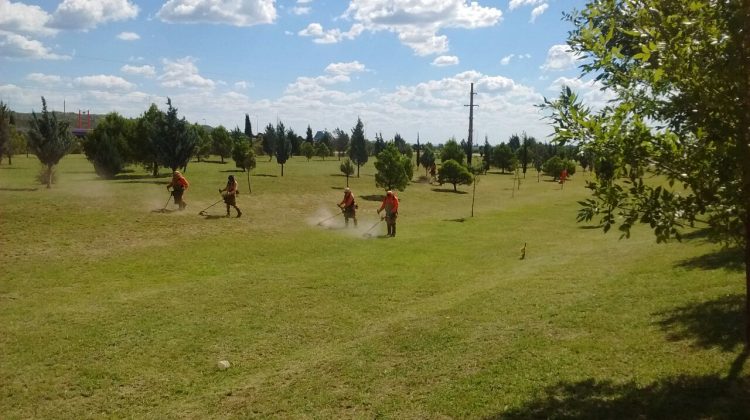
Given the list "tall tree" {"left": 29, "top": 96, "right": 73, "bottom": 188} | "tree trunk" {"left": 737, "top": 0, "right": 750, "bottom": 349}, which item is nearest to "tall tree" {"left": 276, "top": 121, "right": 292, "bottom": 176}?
"tall tree" {"left": 29, "top": 96, "right": 73, "bottom": 188}

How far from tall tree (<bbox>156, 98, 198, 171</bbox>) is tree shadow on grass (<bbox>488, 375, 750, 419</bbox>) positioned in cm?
4079

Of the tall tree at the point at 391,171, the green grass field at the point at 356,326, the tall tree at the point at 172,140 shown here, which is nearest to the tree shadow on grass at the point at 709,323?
the green grass field at the point at 356,326

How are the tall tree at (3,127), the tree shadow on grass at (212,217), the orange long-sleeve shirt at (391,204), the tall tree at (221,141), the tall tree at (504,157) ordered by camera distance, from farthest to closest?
the tall tree at (504,157) → the tall tree at (221,141) → the tall tree at (3,127) → the tree shadow on grass at (212,217) → the orange long-sleeve shirt at (391,204)

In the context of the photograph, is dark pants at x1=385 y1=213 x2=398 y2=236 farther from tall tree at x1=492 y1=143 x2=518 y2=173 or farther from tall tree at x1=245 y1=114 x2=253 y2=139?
tall tree at x1=245 y1=114 x2=253 y2=139

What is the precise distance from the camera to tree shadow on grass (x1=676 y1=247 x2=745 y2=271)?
43.8 feet

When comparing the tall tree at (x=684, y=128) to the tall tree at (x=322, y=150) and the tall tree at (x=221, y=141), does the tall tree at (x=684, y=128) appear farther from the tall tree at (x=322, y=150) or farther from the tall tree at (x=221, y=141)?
the tall tree at (x=322, y=150)

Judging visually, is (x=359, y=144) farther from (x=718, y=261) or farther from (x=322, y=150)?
(x=718, y=261)

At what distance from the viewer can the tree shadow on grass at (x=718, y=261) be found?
13.3 m

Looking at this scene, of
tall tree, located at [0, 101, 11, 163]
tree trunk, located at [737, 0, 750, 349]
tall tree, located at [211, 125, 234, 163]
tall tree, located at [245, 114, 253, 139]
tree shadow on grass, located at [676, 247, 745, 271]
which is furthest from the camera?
tall tree, located at [245, 114, 253, 139]

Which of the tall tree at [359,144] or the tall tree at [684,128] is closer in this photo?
the tall tree at [684,128]

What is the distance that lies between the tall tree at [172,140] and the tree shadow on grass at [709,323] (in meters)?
40.0

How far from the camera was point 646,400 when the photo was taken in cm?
709

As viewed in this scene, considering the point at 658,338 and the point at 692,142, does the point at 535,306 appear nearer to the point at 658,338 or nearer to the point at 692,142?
the point at 658,338

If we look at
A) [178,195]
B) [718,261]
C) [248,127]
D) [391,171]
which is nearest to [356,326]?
[718,261]
